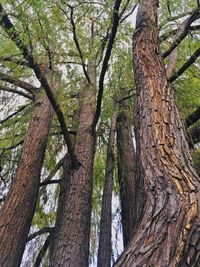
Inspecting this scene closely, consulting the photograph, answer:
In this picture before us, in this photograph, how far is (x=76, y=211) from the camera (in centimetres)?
313

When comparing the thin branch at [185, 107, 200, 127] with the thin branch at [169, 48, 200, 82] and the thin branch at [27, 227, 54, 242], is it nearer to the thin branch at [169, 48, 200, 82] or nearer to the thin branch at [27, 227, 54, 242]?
the thin branch at [169, 48, 200, 82]

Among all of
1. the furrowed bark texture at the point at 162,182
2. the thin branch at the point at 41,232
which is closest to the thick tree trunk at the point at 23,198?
the thin branch at the point at 41,232

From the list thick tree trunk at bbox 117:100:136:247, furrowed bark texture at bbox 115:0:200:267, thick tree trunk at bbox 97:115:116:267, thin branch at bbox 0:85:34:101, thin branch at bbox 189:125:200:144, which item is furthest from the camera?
thin branch at bbox 0:85:34:101

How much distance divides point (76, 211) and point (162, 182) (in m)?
1.78

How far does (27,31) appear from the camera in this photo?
7.92ft

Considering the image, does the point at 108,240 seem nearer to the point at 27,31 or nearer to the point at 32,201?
the point at 32,201

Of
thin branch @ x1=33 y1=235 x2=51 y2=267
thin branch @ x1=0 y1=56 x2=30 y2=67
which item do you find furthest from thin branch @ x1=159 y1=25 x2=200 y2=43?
thin branch @ x1=33 y1=235 x2=51 y2=267

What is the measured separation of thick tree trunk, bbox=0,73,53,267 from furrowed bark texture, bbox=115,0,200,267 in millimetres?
1585

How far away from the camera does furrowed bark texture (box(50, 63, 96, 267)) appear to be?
9.19ft

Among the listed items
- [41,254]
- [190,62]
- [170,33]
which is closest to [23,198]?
[41,254]

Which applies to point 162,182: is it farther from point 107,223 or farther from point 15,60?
point 15,60

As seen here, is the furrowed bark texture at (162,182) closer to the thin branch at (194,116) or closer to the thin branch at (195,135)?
the thin branch at (194,116)

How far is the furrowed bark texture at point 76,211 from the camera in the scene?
9.19 ft

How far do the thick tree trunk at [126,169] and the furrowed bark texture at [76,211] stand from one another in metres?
0.46
